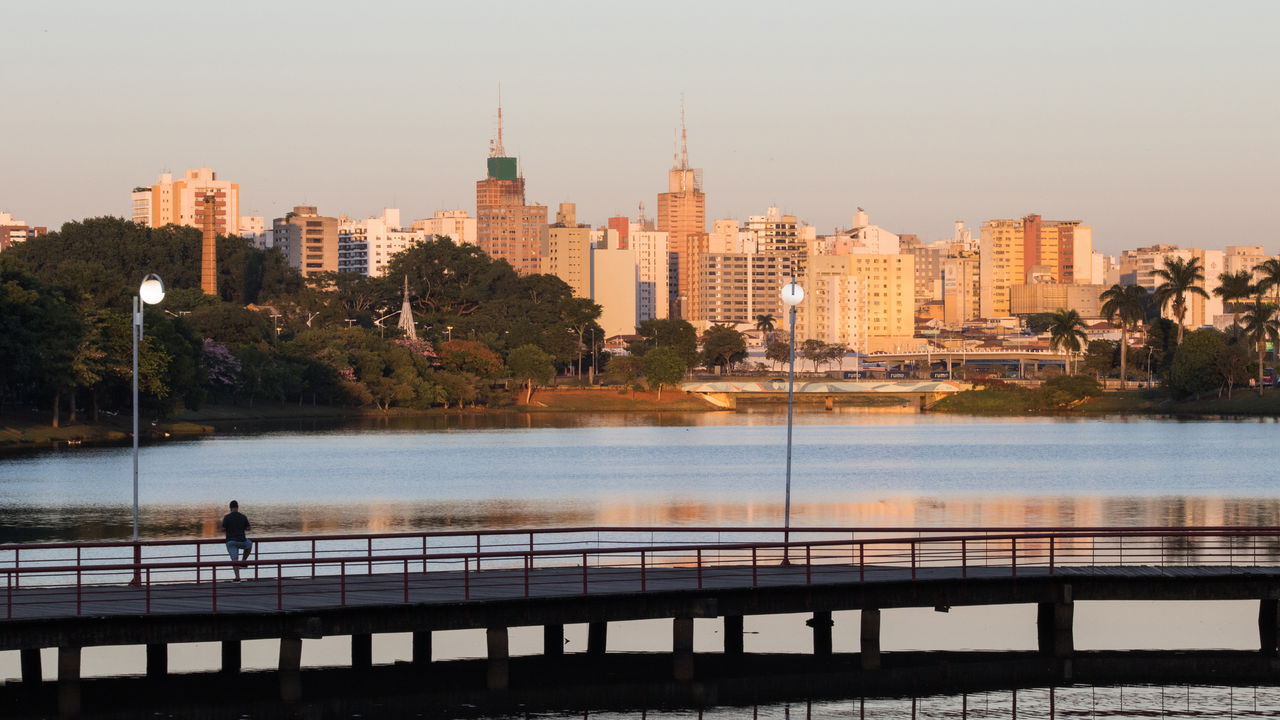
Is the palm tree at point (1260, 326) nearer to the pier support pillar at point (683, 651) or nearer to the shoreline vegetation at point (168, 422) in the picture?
the shoreline vegetation at point (168, 422)

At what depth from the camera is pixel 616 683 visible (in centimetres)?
3281

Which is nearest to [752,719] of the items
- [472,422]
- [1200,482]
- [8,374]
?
[1200,482]

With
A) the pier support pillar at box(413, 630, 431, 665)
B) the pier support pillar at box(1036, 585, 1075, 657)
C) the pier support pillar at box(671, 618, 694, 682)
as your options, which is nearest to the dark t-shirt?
the pier support pillar at box(413, 630, 431, 665)

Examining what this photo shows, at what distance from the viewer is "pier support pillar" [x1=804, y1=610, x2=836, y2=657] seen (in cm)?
3544

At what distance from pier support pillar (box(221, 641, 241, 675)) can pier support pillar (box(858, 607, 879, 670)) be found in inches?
483

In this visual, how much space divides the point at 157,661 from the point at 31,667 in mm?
2334

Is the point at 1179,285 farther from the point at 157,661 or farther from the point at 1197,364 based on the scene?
the point at 157,661

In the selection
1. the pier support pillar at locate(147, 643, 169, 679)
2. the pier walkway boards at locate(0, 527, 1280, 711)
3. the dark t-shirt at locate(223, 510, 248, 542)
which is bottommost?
the pier support pillar at locate(147, 643, 169, 679)

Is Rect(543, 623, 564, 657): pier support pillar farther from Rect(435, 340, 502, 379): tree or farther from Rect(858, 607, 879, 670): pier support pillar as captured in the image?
Rect(435, 340, 502, 379): tree

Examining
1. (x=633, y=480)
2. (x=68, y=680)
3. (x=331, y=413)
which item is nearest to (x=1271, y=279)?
(x=331, y=413)

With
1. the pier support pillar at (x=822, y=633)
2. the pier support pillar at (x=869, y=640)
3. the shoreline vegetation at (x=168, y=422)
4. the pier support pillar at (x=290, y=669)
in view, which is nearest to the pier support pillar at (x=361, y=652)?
the pier support pillar at (x=290, y=669)

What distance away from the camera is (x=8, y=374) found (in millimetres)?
106500

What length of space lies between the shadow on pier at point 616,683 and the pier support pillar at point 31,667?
0.20 m

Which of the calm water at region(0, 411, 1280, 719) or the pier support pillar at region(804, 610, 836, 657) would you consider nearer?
the pier support pillar at region(804, 610, 836, 657)
